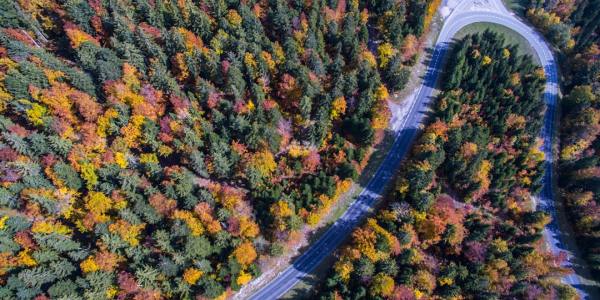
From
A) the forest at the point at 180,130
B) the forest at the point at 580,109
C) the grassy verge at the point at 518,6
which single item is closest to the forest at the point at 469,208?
the forest at the point at 180,130

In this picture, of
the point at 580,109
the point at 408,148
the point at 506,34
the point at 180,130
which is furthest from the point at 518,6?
the point at 180,130

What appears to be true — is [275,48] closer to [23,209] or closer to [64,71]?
[64,71]

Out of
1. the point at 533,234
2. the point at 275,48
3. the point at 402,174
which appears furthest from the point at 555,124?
the point at 275,48

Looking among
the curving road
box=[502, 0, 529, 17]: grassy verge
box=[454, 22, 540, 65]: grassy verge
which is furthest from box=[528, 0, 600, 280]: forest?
box=[454, 22, 540, 65]: grassy verge

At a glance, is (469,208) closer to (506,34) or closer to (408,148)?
(408,148)

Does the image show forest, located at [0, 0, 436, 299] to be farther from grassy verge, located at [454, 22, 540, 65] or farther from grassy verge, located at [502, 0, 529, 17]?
grassy verge, located at [502, 0, 529, 17]

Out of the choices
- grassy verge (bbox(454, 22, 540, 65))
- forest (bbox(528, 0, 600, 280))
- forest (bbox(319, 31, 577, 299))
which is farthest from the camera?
grassy verge (bbox(454, 22, 540, 65))
